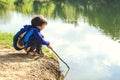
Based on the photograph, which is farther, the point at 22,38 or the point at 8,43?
the point at 8,43

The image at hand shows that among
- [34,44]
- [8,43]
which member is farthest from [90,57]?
[34,44]

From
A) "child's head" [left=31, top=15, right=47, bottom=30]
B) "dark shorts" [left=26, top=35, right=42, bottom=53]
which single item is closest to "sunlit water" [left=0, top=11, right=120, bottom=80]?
"dark shorts" [left=26, top=35, right=42, bottom=53]

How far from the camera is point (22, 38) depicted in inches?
463

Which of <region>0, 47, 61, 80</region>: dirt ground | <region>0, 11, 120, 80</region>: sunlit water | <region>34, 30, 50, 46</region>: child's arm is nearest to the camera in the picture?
<region>0, 47, 61, 80</region>: dirt ground

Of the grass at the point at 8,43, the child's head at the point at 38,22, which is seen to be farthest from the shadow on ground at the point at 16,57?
the grass at the point at 8,43

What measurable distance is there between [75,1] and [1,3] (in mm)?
39192

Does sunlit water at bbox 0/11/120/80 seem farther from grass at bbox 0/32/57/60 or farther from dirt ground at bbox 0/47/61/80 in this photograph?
dirt ground at bbox 0/47/61/80

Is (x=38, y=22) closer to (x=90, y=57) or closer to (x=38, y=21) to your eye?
(x=38, y=21)

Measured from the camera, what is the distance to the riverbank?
981 centimetres

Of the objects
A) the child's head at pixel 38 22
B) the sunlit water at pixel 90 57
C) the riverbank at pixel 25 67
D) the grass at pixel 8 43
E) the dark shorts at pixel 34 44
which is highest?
the child's head at pixel 38 22

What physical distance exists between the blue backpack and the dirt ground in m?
0.28

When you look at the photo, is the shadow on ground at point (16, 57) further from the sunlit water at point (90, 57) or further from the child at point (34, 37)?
the sunlit water at point (90, 57)

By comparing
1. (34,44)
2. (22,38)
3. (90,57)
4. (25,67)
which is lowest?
(90,57)

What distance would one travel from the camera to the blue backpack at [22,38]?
11.6m
